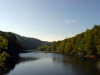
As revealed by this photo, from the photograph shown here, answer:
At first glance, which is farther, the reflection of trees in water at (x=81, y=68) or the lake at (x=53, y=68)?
the lake at (x=53, y=68)

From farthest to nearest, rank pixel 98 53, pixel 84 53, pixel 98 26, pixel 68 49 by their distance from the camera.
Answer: pixel 68 49 → pixel 84 53 → pixel 98 26 → pixel 98 53

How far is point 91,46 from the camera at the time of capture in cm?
8369

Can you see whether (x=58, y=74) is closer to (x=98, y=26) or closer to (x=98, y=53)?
(x=98, y=53)

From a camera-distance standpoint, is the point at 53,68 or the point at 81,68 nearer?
the point at 81,68

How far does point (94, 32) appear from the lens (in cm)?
8738

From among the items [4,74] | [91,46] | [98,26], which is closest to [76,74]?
[4,74]

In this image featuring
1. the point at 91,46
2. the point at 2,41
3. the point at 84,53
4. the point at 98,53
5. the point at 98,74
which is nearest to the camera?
the point at 2,41

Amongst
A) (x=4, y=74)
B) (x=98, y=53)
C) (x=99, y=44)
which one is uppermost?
(x=99, y=44)

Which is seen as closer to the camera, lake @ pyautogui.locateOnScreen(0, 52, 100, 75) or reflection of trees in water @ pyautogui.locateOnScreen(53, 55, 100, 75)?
reflection of trees in water @ pyautogui.locateOnScreen(53, 55, 100, 75)

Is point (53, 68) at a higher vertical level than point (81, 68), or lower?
lower

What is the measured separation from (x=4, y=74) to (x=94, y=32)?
67076 millimetres

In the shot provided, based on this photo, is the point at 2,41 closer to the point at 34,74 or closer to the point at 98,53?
the point at 34,74

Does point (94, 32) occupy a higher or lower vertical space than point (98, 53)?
higher

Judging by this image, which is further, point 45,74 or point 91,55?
point 91,55
